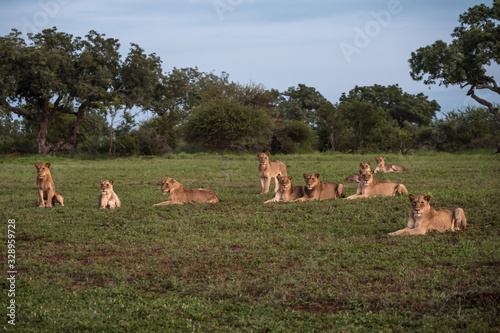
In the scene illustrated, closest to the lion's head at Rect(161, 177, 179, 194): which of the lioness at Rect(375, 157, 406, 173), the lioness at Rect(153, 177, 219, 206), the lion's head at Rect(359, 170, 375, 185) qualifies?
the lioness at Rect(153, 177, 219, 206)

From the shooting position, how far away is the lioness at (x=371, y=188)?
13641 mm

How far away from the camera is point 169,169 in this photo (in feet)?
83.7

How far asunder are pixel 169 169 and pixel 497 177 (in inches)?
517

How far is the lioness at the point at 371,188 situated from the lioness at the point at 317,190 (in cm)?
44

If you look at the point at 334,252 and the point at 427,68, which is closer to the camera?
the point at 334,252

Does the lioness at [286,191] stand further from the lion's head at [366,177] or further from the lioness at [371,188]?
the lion's head at [366,177]

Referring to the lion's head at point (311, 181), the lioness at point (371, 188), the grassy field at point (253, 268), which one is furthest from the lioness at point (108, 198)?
the lioness at point (371, 188)

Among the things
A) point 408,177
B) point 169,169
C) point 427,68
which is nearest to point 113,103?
point 169,169

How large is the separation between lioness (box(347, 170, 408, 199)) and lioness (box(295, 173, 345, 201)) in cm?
44

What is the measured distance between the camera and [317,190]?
13695mm

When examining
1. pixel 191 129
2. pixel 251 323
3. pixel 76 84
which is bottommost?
pixel 251 323

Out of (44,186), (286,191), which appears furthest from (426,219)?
(44,186)

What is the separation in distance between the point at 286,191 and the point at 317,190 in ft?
2.34

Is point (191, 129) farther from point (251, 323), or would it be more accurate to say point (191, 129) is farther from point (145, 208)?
point (251, 323)
